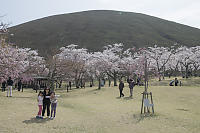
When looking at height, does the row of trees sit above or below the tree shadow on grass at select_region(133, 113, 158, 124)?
above

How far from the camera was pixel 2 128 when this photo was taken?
7.46 meters

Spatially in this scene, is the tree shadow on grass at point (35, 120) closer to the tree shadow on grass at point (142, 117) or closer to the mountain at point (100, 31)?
the tree shadow on grass at point (142, 117)

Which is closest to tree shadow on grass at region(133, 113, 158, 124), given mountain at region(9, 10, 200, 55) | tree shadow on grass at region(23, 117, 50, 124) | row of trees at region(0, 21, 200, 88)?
tree shadow on grass at region(23, 117, 50, 124)

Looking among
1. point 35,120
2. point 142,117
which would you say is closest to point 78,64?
point 142,117

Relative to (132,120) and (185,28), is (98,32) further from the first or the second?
(132,120)

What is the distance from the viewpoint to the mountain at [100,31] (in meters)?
102

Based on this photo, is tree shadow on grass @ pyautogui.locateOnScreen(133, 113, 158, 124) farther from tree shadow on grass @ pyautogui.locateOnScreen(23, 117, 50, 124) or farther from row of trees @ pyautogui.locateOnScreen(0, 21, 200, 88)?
row of trees @ pyautogui.locateOnScreen(0, 21, 200, 88)

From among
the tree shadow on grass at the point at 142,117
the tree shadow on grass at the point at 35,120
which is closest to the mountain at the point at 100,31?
the tree shadow on grass at the point at 142,117

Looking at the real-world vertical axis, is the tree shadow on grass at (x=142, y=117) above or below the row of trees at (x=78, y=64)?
below

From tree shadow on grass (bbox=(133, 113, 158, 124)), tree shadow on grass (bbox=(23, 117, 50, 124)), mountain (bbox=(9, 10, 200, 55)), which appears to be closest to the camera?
tree shadow on grass (bbox=(23, 117, 50, 124))

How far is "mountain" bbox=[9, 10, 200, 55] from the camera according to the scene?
335 ft

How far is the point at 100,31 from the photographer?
116500 millimetres

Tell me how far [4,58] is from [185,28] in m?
142

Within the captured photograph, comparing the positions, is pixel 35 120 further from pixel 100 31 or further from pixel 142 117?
pixel 100 31
